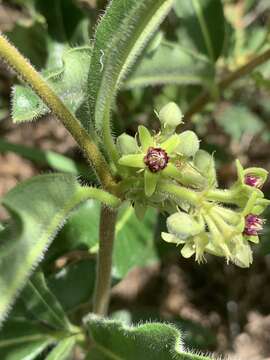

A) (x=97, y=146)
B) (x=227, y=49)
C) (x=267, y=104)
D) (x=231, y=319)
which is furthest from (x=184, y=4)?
(x=231, y=319)

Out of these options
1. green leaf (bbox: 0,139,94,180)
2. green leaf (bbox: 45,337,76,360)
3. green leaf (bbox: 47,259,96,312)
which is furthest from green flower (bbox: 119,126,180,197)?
green leaf (bbox: 0,139,94,180)

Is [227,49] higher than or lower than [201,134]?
higher

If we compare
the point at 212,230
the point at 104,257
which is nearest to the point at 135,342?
the point at 104,257

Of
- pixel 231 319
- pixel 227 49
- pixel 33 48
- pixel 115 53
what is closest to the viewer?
pixel 115 53

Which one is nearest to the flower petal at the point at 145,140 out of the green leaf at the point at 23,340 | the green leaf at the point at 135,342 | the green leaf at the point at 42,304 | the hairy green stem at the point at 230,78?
the green leaf at the point at 135,342

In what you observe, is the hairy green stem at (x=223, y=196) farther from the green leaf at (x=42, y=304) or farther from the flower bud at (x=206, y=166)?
the green leaf at (x=42, y=304)

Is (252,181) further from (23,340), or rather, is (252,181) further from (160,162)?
(23,340)

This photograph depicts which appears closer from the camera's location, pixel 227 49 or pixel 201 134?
pixel 227 49

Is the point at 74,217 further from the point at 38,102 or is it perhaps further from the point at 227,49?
the point at 227,49

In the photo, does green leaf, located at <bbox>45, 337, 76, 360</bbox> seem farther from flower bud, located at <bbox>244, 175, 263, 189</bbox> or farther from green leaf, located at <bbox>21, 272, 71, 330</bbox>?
flower bud, located at <bbox>244, 175, 263, 189</bbox>
